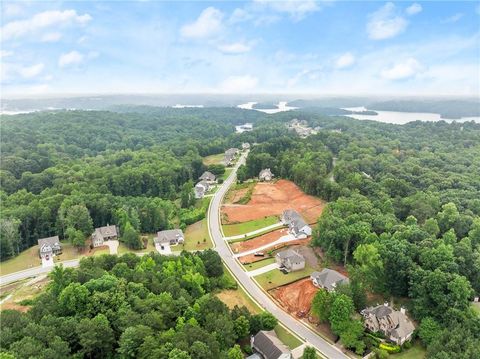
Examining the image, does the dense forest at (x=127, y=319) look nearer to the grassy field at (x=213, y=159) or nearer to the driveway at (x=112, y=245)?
the driveway at (x=112, y=245)

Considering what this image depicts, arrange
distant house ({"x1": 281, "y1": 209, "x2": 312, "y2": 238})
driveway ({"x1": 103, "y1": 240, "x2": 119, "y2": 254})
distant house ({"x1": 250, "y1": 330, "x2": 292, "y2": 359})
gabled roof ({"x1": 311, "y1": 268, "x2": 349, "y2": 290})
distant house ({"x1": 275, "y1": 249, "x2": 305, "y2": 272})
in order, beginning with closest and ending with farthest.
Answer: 1. distant house ({"x1": 250, "y1": 330, "x2": 292, "y2": 359})
2. gabled roof ({"x1": 311, "y1": 268, "x2": 349, "y2": 290})
3. distant house ({"x1": 275, "y1": 249, "x2": 305, "y2": 272})
4. driveway ({"x1": 103, "y1": 240, "x2": 119, "y2": 254})
5. distant house ({"x1": 281, "y1": 209, "x2": 312, "y2": 238})

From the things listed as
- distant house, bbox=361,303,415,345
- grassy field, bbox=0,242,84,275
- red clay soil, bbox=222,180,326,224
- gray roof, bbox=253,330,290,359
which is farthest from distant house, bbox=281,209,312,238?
grassy field, bbox=0,242,84,275

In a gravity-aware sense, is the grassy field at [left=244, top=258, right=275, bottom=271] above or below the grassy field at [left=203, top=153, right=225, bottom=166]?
below

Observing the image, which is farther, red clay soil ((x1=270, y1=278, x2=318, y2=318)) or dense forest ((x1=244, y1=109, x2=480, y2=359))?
red clay soil ((x1=270, y1=278, x2=318, y2=318))

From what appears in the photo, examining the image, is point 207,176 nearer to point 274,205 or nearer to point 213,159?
point 213,159

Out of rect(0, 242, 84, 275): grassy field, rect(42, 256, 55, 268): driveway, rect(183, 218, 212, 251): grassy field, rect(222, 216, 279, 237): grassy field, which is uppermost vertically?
rect(222, 216, 279, 237): grassy field

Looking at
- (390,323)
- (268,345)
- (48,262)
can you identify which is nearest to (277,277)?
(390,323)

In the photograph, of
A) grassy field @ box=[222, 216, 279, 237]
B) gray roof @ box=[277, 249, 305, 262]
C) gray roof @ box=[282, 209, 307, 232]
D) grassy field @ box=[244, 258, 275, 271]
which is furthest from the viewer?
grassy field @ box=[222, 216, 279, 237]

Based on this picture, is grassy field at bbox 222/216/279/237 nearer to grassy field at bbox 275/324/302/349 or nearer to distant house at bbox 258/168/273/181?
grassy field at bbox 275/324/302/349
